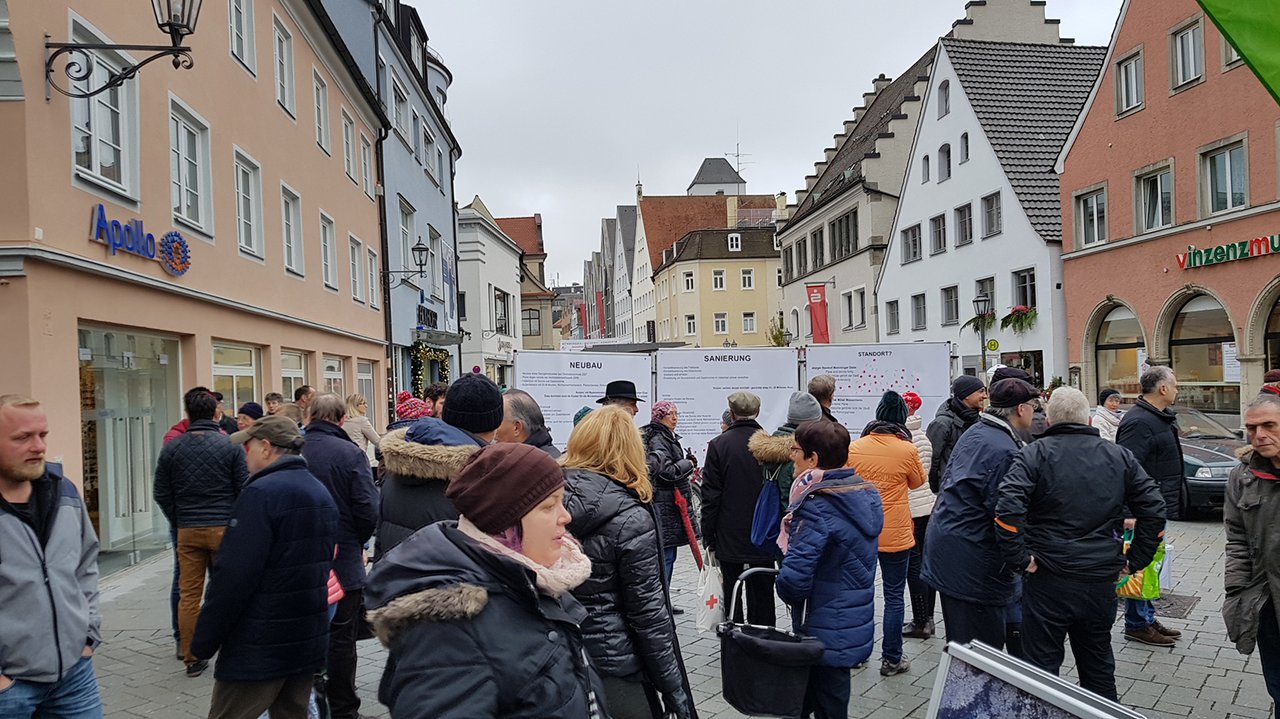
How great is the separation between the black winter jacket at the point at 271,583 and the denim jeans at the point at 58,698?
1.36 feet

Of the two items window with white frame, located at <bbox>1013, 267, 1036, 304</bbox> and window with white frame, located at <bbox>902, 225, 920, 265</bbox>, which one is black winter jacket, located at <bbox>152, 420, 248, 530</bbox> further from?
window with white frame, located at <bbox>902, 225, 920, 265</bbox>

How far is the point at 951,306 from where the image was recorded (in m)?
30.1

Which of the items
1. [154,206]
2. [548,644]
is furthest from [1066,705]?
[154,206]

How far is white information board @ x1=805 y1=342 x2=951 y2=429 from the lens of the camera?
1101 cm

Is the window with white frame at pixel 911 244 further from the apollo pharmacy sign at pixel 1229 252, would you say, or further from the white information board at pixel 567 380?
the white information board at pixel 567 380

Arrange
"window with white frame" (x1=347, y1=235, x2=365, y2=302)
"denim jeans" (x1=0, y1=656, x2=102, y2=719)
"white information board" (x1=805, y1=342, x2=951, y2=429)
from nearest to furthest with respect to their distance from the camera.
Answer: "denim jeans" (x1=0, y1=656, x2=102, y2=719)
"white information board" (x1=805, y1=342, x2=951, y2=429)
"window with white frame" (x1=347, y1=235, x2=365, y2=302)

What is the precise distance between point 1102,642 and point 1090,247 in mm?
21794

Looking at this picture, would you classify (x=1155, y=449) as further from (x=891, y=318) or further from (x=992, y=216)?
(x=891, y=318)

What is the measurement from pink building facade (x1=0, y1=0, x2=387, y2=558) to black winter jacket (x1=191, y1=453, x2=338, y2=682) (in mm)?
4886

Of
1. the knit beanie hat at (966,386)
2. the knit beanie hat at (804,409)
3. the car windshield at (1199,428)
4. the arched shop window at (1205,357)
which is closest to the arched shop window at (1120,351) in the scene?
the arched shop window at (1205,357)

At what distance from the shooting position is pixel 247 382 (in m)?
12.5

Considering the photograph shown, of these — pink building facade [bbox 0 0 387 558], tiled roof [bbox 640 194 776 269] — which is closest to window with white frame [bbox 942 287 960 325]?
pink building facade [bbox 0 0 387 558]

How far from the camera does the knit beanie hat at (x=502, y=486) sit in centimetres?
197

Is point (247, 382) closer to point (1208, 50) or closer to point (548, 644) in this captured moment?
point (548, 644)
